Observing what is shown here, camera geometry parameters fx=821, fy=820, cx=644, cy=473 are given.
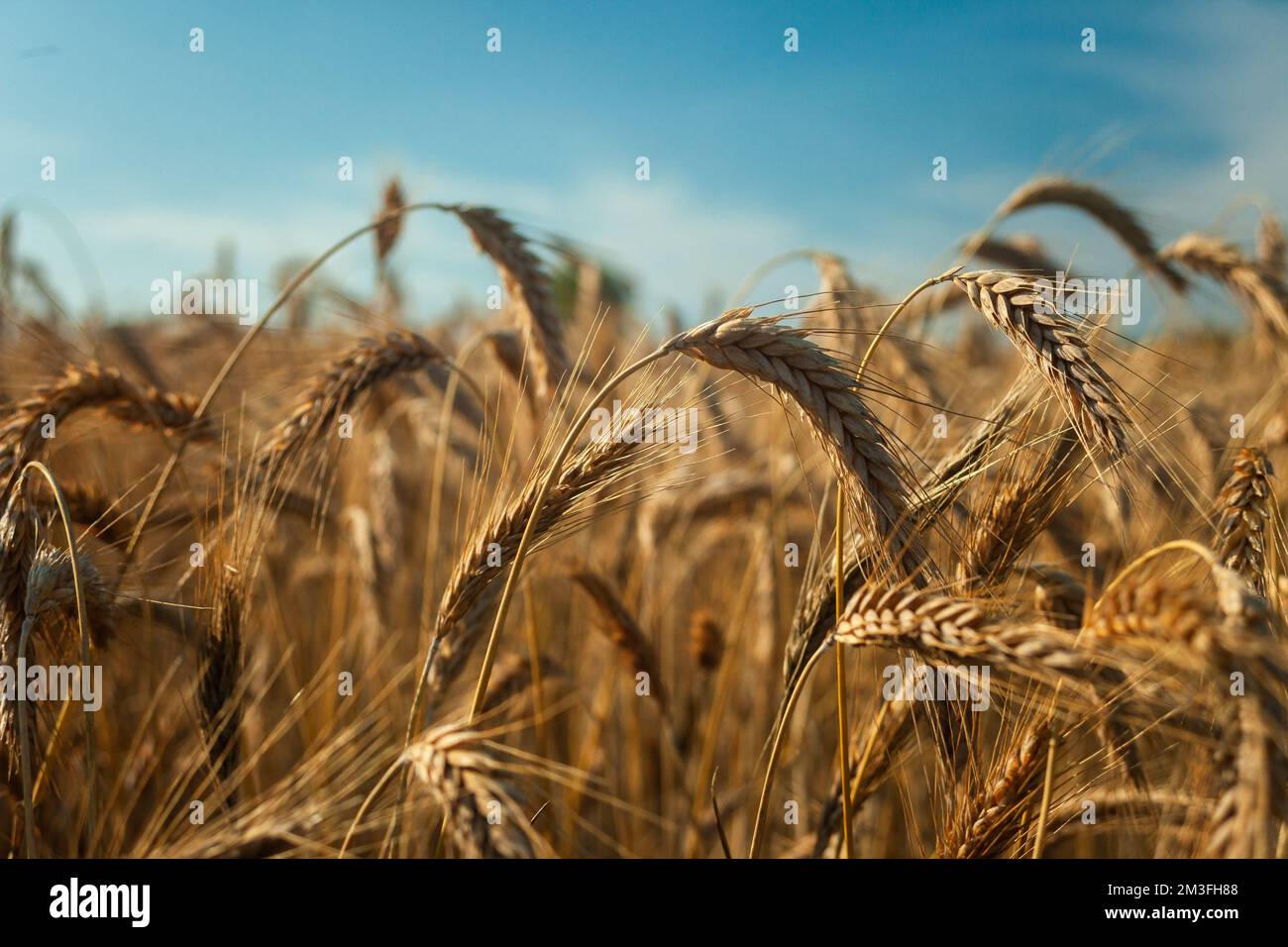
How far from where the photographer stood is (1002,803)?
4.25 feet

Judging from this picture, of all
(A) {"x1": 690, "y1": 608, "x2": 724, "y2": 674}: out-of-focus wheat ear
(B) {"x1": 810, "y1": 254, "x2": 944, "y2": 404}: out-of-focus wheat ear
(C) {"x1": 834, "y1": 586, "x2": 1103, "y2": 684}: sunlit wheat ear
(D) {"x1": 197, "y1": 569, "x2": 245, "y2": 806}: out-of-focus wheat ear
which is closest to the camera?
(C) {"x1": 834, "y1": 586, "x2": 1103, "y2": 684}: sunlit wheat ear

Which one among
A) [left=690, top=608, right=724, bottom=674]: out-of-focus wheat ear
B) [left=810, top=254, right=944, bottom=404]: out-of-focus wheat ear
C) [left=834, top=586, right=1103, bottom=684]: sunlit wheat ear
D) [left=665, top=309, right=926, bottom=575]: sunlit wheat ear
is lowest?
[left=690, top=608, right=724, bottom=674]: out-of-focus wheat ear

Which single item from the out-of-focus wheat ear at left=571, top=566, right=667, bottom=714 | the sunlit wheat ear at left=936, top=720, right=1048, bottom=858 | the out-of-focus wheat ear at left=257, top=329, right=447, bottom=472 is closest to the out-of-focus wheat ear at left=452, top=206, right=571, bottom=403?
the out-of-focus wheat ear at left=257, top=329, right=447, bottom=472

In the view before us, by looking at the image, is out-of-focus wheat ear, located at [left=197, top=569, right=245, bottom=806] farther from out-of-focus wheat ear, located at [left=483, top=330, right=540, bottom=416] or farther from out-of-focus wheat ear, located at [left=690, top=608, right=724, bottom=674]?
out-of-focus wheat ear, located at [left=690, top=608, right=724, bottom=674]

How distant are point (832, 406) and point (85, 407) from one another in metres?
1.72

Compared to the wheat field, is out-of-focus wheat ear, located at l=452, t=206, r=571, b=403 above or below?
above

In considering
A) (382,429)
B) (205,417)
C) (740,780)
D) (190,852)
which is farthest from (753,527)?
(190,852)

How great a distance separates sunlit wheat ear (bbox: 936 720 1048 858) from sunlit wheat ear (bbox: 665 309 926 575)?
1.18 feet

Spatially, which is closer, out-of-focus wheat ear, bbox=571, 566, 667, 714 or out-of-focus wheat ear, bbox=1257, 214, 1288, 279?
out-of-focus wheat ear, bbox=571, 566, 667, 714

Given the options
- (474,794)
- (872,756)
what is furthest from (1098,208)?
(474,794)

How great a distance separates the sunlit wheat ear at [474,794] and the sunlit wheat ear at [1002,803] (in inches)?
28.2

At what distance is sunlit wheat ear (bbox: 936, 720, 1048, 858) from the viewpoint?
1262 mm
